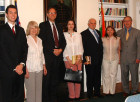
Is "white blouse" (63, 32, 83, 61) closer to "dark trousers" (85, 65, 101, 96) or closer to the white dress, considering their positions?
"dark trousers" (85, 65, 101, 96)

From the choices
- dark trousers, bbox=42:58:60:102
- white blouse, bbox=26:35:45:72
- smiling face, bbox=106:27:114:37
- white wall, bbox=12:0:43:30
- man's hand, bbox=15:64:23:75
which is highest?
white wall, bbox=12:0:43:30

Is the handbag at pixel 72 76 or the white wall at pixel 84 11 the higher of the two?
the white wall at pixel 84 11

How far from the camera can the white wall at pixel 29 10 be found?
379 cm

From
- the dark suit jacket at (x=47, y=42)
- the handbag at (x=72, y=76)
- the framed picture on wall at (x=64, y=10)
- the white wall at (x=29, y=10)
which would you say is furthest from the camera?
the framed picture on wall at (x=64, y=10)

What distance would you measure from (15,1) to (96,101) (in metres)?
2.77

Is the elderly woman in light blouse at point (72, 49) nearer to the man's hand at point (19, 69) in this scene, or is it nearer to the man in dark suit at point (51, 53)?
the man in dark suit at point (51, 53)

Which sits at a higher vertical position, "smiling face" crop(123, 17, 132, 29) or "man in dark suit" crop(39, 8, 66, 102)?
"smiling face" crop(123, 17, 132, 29)

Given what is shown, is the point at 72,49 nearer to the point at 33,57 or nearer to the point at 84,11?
the point at 33,57

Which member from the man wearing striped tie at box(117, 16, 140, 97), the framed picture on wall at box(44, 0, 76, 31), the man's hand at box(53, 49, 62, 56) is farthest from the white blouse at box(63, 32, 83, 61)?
the man wearing striped tie at box(117, 16, 140, 97)

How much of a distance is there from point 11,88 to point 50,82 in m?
0.94

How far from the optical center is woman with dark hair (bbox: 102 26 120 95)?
3832 mm

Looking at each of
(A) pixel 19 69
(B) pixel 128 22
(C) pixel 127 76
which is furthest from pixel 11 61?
(B) pixel 128 22

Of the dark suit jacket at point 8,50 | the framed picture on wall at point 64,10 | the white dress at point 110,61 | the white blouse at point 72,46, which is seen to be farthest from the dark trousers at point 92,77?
the dark suit jacket at point 8,50

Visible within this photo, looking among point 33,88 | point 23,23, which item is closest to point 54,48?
point 33,88
